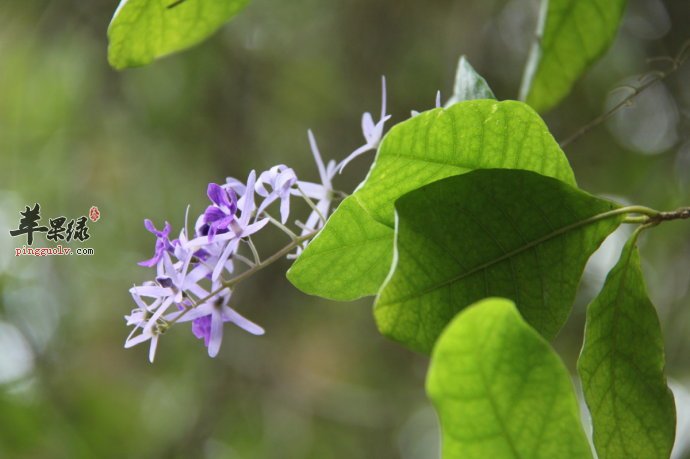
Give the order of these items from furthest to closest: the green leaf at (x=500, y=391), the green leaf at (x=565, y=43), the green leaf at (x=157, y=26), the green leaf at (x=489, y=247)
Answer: the green leaf at (x=565, y=43)
the green leaf at (x=157, y=26)
the green leaf at (x=489, y=247)
the green leaf at (x=500, y=391)

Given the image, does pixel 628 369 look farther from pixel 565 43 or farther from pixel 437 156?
pixel 565 43

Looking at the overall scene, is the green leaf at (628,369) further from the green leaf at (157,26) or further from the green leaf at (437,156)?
the green leaf at (157,26)

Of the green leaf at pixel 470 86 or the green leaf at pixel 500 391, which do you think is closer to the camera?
the green leaf at pixel 500 391

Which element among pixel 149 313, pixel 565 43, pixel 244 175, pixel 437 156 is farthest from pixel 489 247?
pixel 244 175

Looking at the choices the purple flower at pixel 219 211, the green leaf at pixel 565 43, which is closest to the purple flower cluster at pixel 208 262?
the purple flower at pixel 219 211

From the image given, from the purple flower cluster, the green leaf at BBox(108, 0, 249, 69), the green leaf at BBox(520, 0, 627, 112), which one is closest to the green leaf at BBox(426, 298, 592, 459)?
the purple flower cluster

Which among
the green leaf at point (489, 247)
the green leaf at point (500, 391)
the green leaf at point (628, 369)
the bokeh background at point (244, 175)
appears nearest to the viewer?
the green leaf at point (500, 391)

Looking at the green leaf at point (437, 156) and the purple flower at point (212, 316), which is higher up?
the green leaf at point (437, 156)

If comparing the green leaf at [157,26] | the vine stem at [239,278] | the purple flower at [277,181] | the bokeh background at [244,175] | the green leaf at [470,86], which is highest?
the green leaf at [157,26]
